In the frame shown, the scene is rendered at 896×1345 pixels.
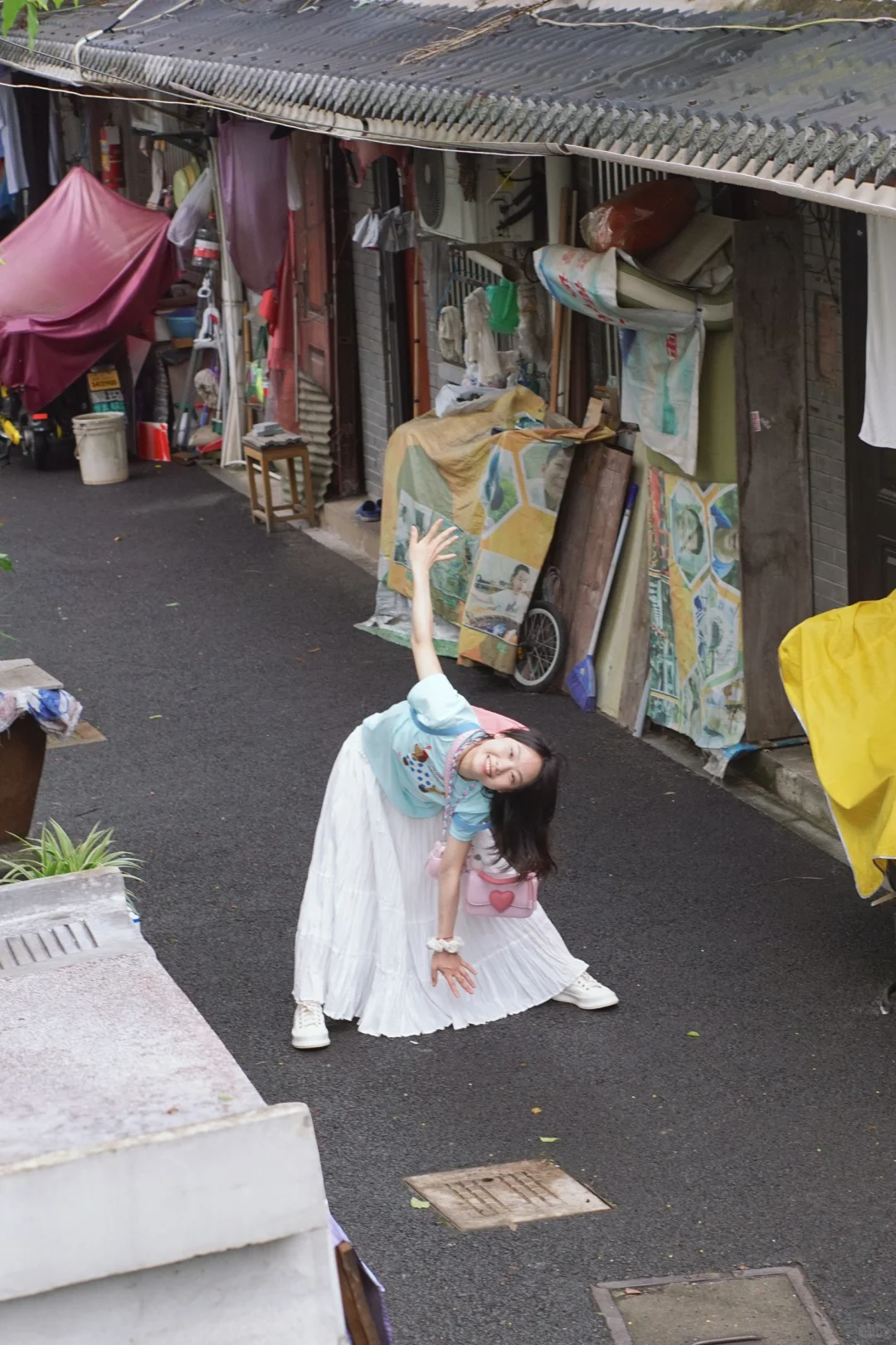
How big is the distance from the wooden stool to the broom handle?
15.2 feet

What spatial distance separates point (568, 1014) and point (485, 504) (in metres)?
4.05

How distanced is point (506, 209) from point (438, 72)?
1.45m

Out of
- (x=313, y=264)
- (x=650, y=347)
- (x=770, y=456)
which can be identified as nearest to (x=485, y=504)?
(x=650, y=347)

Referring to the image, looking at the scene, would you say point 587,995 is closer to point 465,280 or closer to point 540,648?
point 540,648

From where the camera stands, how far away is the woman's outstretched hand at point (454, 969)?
5.50 metres

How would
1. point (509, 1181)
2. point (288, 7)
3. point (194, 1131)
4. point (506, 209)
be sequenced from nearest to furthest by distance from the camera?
point (194, 1131) < point (509, 1181) < point (506, 209) < point (288, 7)

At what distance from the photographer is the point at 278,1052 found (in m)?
5.94

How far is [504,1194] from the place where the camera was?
5039 millimetres

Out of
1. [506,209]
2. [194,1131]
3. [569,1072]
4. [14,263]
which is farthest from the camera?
[14,263]

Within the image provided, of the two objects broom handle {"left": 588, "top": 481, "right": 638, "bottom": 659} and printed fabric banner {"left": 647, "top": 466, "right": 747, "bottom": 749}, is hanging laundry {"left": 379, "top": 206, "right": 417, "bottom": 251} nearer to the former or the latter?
broom handle {"left": 588, "top": 481, "right": 638, "bottom": 659}

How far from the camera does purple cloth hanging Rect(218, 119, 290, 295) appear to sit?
13.4 metres

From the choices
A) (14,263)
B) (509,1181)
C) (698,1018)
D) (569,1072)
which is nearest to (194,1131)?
(509,1181)

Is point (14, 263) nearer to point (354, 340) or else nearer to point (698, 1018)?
point (354, 340)

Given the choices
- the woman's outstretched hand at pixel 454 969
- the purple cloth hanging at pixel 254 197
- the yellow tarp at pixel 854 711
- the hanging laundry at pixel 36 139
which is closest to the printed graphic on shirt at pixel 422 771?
the woman's outstretched hand at pixel 454 969
